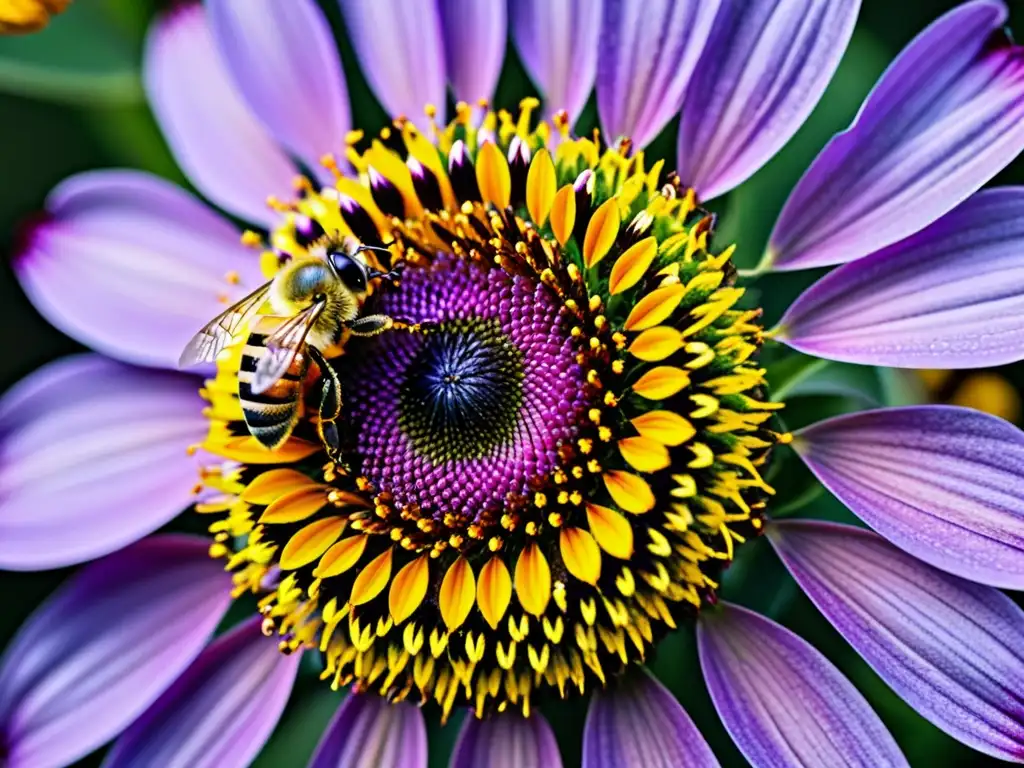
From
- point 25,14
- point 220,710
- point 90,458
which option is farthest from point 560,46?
point 220,710

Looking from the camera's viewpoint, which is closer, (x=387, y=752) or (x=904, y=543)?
(x=904, y=543)

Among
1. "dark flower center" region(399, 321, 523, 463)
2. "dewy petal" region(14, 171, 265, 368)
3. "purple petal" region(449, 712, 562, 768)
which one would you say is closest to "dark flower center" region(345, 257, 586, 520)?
"dark flower center" region(399, 321, 523, 463)

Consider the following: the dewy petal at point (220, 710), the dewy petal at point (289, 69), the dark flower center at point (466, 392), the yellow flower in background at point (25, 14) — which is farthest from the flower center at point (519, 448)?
the yellow flower in background at point (25, 14)

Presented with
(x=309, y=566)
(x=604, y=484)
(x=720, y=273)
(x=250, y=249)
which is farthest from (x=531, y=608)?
(x=250, y=249)

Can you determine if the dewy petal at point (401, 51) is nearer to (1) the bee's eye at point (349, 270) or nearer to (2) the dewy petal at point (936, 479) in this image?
(1) the bee's eye at point (349, 270)

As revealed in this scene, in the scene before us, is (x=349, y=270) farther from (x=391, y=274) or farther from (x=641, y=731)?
(x=641, y=731)

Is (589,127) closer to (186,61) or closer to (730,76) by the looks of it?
(730,76)
